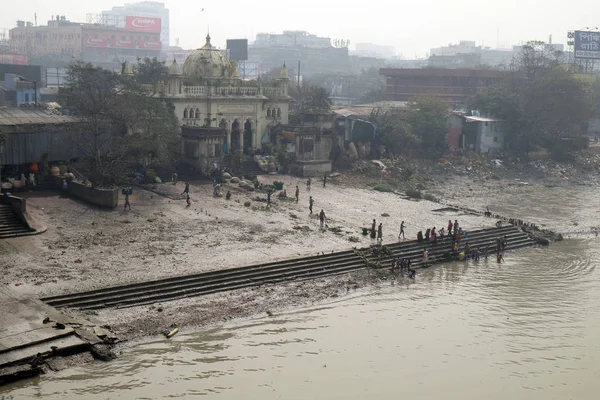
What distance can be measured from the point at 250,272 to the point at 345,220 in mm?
9086

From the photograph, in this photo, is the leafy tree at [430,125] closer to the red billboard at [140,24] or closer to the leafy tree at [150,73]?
the leafy tree at [150,73]

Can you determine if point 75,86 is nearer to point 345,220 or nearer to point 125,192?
point 125,192

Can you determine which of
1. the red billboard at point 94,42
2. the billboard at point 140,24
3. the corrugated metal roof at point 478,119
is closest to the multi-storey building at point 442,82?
the corrugated metal roof at point 478,119

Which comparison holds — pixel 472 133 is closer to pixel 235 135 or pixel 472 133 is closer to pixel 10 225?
pixel 235 135

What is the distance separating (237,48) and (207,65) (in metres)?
40.6

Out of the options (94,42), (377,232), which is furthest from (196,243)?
(94,42)

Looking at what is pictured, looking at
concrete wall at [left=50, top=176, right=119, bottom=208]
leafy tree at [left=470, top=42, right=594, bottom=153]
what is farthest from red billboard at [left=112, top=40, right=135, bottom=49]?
concrete wall at [left=50, top=176, right=119, bottom=208]

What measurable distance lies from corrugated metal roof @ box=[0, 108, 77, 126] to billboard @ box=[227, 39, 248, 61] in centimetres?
5126

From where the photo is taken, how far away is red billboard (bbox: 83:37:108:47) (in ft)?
397

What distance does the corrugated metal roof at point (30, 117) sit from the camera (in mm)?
34812

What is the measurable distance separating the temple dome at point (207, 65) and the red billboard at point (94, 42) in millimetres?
77640

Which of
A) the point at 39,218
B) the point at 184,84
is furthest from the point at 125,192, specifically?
the point at 184,84

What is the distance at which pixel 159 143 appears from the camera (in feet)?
124

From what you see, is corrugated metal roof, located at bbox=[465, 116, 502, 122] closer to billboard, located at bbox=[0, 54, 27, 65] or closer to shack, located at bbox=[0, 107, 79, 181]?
shack, located at bbox=[0, 107, 79, 181]
